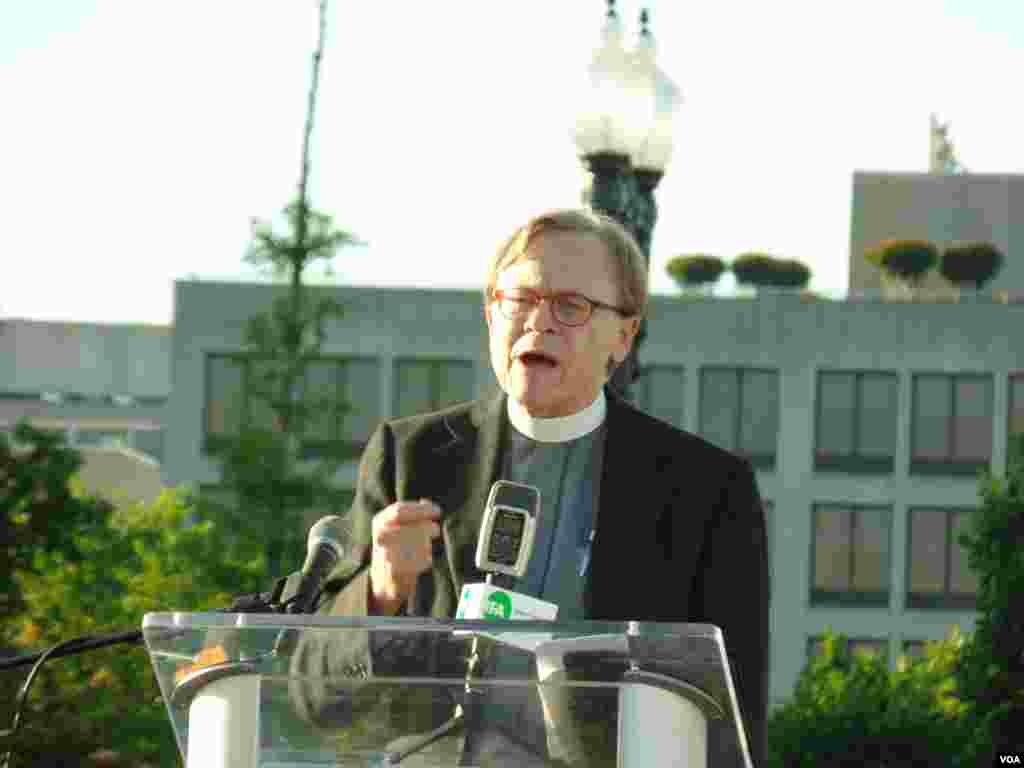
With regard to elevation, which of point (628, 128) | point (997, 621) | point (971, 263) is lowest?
point (997, 621)

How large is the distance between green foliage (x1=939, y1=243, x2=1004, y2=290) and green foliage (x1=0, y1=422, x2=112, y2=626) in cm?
3665

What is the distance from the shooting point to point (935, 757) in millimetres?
18234

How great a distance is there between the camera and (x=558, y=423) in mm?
4605

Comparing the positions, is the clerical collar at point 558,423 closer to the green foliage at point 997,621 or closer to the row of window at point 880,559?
the green foliage at point 997,621

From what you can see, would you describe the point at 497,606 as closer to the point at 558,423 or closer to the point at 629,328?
the point at 558,423

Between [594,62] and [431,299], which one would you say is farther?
[431,299]

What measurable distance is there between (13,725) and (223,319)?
60234 mm

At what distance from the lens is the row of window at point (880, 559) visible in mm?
62094

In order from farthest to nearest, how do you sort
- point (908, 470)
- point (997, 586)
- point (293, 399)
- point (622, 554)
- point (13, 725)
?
point (908, 470) → point (293, 399) → point (997, 586) → point (622, 554) → point (13, 725)

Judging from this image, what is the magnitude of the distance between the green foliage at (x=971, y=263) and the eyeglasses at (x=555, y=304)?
196 ft

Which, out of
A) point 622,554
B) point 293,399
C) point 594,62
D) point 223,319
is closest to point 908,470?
point 223,319

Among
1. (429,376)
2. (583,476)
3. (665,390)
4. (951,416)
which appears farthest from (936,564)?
(583,476)

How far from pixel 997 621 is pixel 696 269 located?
45451 millimetres

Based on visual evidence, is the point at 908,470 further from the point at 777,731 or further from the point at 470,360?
the point at 777,731
